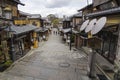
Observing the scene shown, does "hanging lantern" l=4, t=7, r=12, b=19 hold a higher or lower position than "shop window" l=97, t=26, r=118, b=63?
higher

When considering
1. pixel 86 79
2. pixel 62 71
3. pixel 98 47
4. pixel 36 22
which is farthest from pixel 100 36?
pixel 36 22

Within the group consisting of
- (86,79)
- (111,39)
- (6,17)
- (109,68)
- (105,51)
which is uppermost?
(6,17)

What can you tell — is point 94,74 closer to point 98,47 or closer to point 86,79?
point 86,79

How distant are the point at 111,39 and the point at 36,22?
32.8m

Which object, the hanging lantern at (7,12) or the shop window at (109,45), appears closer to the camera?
the shop window at (109,45)

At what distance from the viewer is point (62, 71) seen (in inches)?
478

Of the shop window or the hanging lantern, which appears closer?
the shop window

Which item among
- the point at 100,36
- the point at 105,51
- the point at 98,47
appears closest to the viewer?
the point at 105,51

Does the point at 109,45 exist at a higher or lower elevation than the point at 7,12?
lower

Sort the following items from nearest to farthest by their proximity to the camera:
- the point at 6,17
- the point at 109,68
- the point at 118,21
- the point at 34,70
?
1. the point at 118,21
2. the point at 109,68
3. the point at 34,70
4. the point at 6,17

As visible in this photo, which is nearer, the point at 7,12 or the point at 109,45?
the point at 109,45

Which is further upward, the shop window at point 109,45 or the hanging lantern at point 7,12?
the hanging lantern at point 7,12

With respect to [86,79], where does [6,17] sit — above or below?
above

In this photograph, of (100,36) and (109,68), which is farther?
(100,36)
